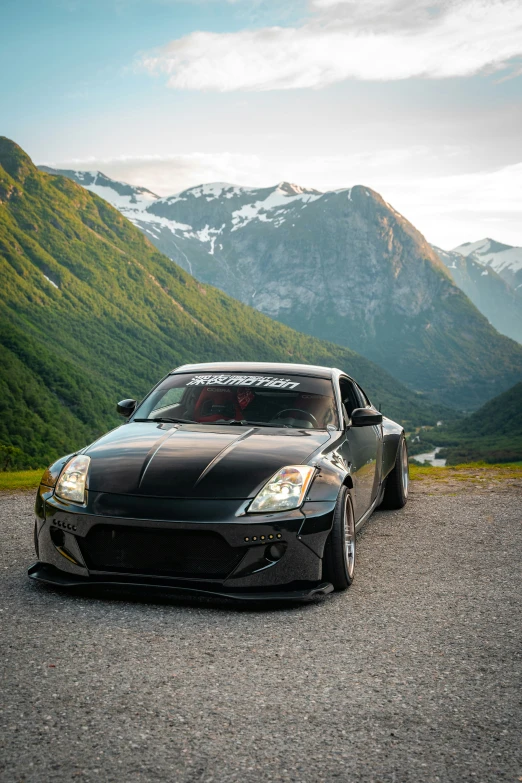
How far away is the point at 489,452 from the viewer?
11981 centimetres

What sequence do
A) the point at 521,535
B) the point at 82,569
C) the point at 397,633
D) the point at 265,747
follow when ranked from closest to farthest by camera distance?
1. the point at 265,747
2. the point at 397,633
3. the point at 82,569
4. the point at 521,535

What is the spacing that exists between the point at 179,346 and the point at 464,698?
578ft

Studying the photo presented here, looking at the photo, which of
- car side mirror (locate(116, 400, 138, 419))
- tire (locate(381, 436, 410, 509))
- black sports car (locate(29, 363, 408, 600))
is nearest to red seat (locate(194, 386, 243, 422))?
black sports car (locate(29, 363, 408, 600))

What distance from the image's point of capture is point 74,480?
15.7ft

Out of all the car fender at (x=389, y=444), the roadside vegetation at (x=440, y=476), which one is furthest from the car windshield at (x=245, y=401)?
the roadside vegetation at (x=440, y=476)

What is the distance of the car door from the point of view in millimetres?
5809

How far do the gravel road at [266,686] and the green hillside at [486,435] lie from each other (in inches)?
4242

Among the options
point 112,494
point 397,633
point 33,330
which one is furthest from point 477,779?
point 33,330

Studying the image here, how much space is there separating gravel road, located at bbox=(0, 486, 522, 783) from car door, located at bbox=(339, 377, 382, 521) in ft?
2.61

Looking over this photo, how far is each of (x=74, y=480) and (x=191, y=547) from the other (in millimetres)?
955

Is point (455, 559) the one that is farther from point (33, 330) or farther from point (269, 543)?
point (33, 330)

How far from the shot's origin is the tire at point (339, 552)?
4.72 metres

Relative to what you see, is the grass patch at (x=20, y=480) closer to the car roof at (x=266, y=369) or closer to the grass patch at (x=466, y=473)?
the car roof at (x=266, y=369)

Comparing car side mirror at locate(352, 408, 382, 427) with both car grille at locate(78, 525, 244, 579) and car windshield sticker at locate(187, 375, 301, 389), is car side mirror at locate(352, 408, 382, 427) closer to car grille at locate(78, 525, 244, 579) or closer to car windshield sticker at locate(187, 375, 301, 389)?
car windshield sticker at locate(187, 375, 301, 389)
